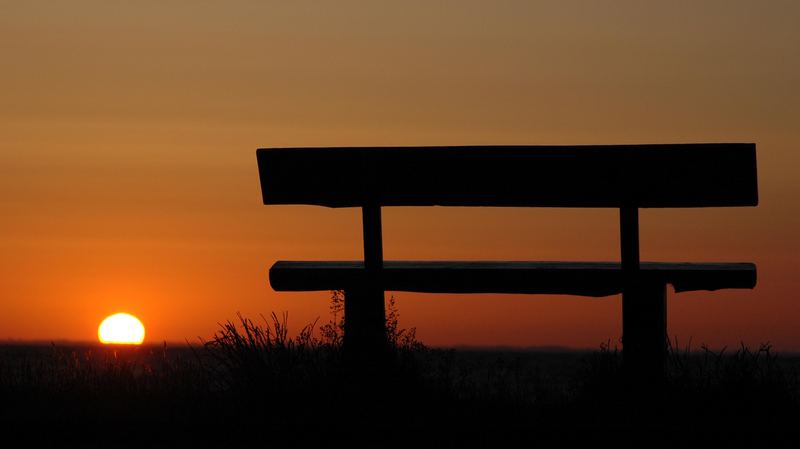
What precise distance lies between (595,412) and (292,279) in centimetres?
245

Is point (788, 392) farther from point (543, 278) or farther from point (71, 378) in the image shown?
point (71, 378)

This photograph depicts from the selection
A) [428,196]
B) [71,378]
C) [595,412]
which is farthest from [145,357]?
[595,412]

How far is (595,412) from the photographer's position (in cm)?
750

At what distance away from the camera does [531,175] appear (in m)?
7.79

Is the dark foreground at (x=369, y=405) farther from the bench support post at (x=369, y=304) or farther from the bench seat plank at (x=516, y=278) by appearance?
the bench seat plank at (x=516, y=278)

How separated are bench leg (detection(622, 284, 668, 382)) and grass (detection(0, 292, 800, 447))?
0.11m

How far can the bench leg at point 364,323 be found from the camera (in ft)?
26.7

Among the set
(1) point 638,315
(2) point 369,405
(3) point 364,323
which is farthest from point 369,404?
(1) point 638,315

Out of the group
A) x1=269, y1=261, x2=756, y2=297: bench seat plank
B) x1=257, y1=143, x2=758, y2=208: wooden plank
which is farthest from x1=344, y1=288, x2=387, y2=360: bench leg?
x1=257, y1=143, x2=758, y2=208: wooden plank

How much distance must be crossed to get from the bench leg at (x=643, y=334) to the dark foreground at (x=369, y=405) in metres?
0.11

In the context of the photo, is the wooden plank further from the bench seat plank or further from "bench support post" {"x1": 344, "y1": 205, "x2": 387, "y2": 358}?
the bench seat plank

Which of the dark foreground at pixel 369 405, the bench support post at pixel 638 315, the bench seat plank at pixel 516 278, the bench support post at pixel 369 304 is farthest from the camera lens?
the bench seat plank at pixel 516 278

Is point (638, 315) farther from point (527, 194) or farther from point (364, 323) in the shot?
point (364, 323)

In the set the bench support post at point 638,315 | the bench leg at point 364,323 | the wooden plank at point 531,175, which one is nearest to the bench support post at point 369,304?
the bench leg at point 364,323
